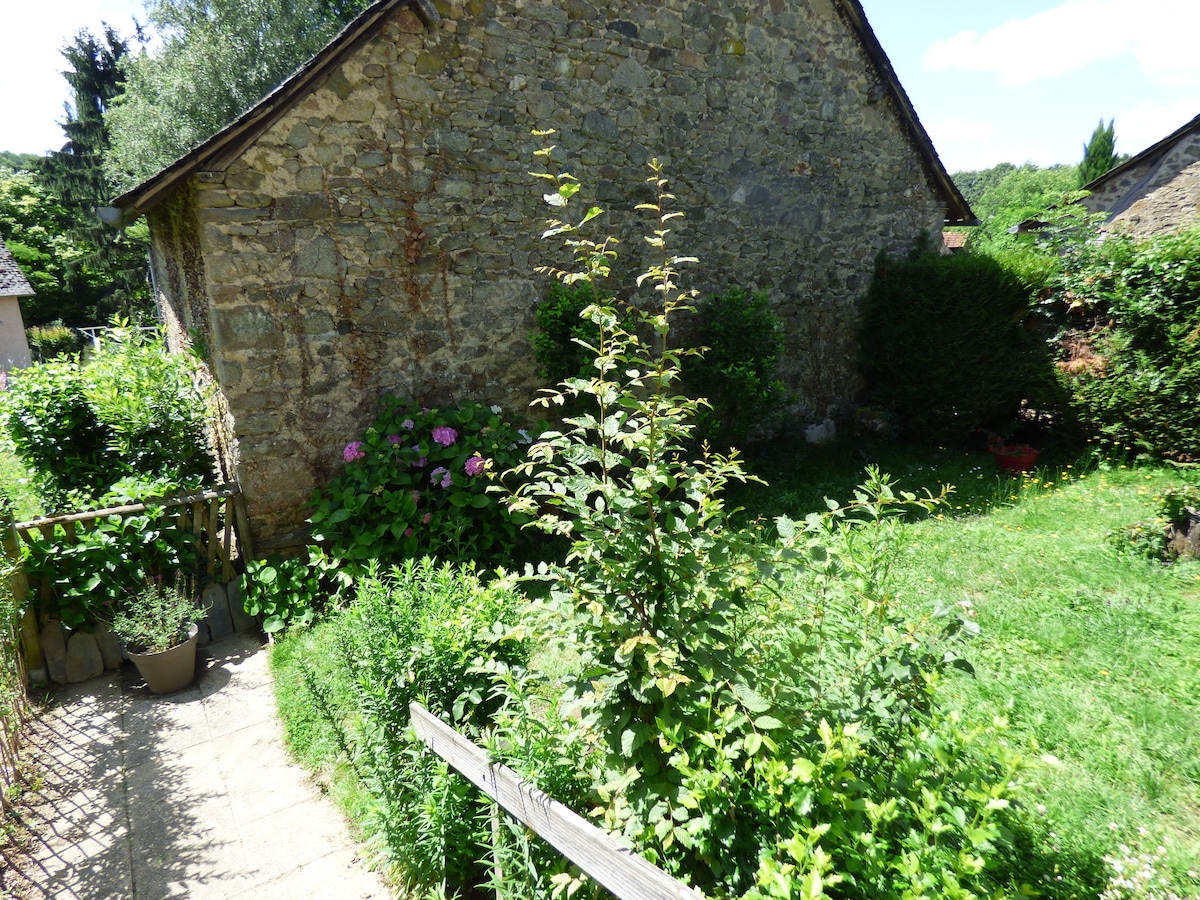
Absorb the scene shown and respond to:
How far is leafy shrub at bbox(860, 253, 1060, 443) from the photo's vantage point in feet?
27.5

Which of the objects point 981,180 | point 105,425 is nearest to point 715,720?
point 105,425

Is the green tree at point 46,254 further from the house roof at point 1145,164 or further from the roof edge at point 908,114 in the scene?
the house roof at point 1145,164

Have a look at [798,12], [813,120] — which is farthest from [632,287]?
[798,12]

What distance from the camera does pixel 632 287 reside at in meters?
7.20

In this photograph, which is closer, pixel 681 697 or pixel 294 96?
pixel 681 697

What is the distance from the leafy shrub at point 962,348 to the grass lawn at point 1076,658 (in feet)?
6.38

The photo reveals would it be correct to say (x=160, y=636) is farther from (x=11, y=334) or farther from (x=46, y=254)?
(x=46, y=254)

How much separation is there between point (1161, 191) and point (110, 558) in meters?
22.8

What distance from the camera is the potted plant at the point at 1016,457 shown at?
765cm

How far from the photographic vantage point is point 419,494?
17.1ft

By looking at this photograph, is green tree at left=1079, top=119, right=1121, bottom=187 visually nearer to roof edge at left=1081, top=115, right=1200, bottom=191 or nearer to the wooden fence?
roof edge at left=1081, top=115, right=1200, bottom=191

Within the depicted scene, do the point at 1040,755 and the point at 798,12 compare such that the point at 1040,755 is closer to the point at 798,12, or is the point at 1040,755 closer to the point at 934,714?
the point at 934,714

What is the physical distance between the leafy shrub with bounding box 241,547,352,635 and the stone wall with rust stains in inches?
18.0

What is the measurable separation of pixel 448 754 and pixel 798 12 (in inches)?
350
